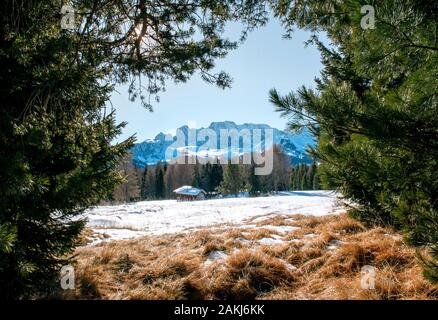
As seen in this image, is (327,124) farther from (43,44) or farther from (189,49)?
(189,49)

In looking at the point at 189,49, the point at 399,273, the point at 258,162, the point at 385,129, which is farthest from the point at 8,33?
the point at 258,162

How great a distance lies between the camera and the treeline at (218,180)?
60781 mm

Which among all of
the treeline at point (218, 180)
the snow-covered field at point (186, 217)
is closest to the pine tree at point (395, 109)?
the snow-covered field at point (186, 217)

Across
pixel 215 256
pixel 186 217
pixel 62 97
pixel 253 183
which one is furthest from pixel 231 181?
pixel 62 97

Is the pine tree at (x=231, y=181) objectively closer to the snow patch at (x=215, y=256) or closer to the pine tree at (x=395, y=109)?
the snow patch at (x=215, y=256)

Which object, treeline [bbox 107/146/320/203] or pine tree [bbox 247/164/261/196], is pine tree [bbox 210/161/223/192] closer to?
treeline [bbox 107/146/320/203]

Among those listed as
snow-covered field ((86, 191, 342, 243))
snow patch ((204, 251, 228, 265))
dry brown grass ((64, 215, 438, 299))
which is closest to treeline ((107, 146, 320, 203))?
snow-covered field ((86, 191, 342, 243))

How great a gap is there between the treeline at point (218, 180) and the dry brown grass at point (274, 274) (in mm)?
54098

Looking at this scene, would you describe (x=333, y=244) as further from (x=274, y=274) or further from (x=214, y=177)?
(x=214, y=177)

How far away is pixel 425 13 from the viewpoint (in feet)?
5.26

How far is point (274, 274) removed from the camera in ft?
11.4

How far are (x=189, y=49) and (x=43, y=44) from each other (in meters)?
2.10

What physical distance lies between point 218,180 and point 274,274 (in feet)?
218

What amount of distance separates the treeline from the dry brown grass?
5410 centimetres
